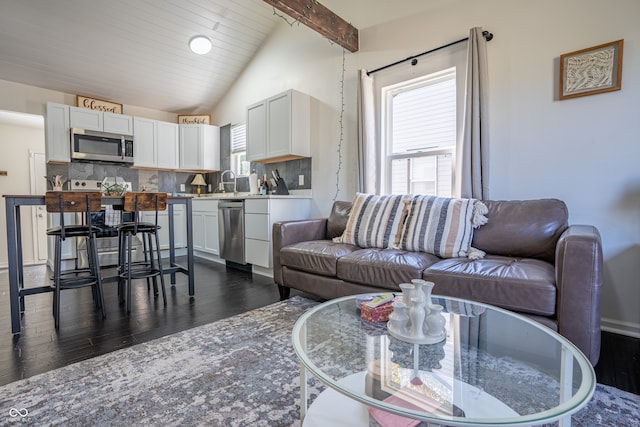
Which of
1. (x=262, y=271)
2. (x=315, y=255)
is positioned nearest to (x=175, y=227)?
(x=262, y=271)

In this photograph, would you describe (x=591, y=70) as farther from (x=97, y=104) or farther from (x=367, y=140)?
(x=97, y=104)

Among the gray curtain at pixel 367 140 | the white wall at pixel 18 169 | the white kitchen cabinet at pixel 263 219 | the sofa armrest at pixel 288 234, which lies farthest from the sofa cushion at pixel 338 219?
the white wall at pixel 18 169

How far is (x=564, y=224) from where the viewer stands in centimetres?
197

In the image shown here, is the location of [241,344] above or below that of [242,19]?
below

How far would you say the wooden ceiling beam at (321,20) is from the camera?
2.69 meters

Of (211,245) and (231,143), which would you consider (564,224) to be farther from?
(231,143)

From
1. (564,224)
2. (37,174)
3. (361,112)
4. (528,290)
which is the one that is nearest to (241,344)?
(528,290)

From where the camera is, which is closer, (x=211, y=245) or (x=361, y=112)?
(x=361, y=112)

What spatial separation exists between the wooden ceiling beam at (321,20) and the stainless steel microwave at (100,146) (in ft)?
10.8

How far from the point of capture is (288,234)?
2.75 metres

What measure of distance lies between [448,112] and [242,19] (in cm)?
307

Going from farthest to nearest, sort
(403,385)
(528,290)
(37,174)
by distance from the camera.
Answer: (37,174), (528,290), (403,385)

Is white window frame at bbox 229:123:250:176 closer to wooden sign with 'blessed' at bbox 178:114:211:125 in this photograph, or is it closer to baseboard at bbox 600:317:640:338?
wooden sign with 'blessed' at bbox 178:114:211:125

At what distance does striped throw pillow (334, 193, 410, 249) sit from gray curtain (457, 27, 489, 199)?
1.80 feet
